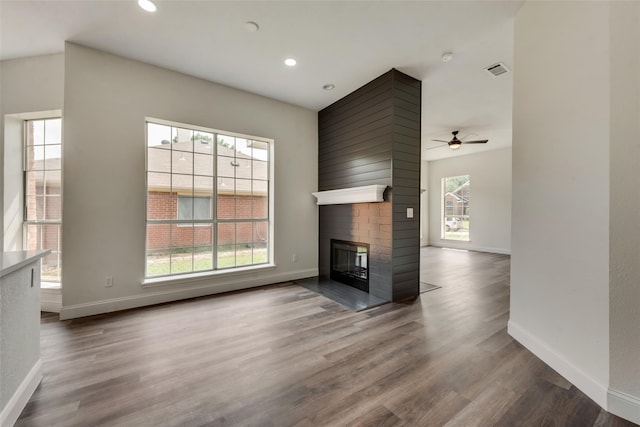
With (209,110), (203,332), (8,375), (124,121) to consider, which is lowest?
(203,332)

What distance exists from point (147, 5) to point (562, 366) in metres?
4.58

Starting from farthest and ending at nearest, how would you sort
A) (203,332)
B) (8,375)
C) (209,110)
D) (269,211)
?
(269,211), (209,110), (203,332), (8,375)

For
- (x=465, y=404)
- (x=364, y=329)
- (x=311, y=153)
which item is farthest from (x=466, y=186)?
(x=465, y=404)

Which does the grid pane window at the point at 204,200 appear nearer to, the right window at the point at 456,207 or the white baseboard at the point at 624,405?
the white baseboard at the point at 624,405

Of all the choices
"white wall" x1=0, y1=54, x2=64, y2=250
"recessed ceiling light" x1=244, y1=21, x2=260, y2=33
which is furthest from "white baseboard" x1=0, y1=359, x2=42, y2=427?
"recessed ceiling light" x1=244, y1=21, x2=260, y2=33

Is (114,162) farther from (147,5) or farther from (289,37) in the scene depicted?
(289,37)

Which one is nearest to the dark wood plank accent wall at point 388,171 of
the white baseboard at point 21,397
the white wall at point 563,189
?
the white wall at point 563,189

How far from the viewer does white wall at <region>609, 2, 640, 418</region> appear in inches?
59.4

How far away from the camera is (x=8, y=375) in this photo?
4.81ft

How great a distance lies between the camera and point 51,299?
122 inches

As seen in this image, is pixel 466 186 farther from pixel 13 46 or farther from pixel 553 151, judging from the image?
pixel 13 46

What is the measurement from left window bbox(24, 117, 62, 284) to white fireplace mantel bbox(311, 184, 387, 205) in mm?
3599

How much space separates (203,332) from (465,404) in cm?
230

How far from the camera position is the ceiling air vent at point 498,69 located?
3307 millimetres
